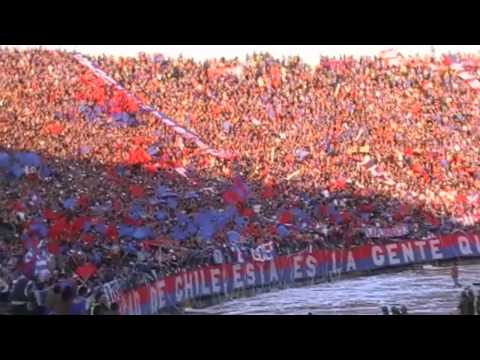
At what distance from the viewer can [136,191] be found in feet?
32.2

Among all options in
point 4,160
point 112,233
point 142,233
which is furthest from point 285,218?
point 4,160

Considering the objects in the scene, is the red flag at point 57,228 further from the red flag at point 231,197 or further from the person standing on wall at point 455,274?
the person standing on wall at point 455,274

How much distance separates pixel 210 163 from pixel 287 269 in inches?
76.6

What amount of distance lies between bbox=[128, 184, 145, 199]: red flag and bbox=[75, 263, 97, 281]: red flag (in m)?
1.40

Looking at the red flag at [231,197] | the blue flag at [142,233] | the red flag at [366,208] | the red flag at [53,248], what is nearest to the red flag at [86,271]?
the red flag at [53,248]

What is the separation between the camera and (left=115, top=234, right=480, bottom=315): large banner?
8422mm

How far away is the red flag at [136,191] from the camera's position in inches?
384

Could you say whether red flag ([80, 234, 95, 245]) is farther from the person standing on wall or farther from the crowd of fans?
the person standing on wall

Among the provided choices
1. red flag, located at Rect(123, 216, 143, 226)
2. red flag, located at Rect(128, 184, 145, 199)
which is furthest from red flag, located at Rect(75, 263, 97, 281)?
red flag, located at Rect(128, 184, 145, 199)

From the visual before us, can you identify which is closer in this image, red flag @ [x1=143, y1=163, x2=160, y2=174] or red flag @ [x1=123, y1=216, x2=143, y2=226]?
red flag @ [x1=123, y1=216, x2=143, y2=226]

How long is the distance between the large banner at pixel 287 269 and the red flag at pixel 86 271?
19.2 inches
